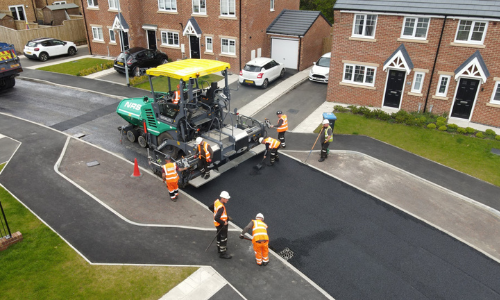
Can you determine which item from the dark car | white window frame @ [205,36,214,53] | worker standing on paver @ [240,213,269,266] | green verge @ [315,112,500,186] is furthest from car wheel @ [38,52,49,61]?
worker standing on paver @ [240,213,269,266]

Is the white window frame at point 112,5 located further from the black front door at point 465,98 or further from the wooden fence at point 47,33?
the black front door at point 465,98

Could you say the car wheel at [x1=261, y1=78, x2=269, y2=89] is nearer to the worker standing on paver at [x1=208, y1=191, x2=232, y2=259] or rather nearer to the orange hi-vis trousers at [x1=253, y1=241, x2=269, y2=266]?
the worker standing on paver at [x1=208, y1=191, x2=232, y2=259]

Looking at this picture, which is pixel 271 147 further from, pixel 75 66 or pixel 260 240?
pixel 75 66

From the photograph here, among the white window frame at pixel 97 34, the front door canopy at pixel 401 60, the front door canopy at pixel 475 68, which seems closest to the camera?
the front door canopy at pixel 475 68

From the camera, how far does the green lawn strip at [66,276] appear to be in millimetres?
8070

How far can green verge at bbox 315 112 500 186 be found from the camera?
45.9 ft

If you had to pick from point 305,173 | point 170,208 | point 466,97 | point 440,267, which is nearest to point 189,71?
point 170,208

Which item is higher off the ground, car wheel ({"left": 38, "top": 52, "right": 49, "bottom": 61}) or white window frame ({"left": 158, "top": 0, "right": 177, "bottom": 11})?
white window frame ({"left": 158, "top": 0, "right": 177, "bottom": 11})

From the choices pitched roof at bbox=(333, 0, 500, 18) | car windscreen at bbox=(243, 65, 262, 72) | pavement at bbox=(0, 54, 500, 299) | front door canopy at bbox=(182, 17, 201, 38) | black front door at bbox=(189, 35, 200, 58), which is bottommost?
pavement at bbox=(0, 54, 500, 299)

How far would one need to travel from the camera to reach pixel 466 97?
678 inches

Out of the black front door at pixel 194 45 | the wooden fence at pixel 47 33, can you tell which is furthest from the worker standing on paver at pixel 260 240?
the wooden fence at pixel 47 33

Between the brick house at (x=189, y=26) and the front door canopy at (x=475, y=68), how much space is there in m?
12.6

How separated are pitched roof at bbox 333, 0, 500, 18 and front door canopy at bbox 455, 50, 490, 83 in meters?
1.72

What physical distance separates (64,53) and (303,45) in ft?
61.7
